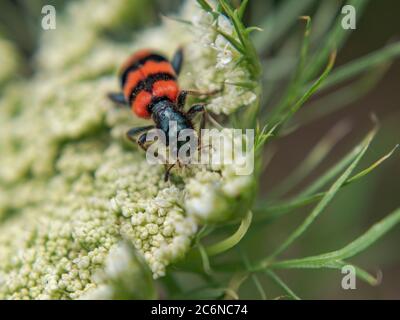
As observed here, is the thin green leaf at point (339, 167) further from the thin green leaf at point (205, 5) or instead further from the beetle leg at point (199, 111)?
the thin green leaf at point (205, 5)

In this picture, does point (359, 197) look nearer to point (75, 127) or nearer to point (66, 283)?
point (75, 127)

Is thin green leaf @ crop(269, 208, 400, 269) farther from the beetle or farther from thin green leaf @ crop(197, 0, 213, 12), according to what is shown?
thin green leaf @ crop(197, 0, 213, 12)

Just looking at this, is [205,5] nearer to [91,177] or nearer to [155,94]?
[155,94]

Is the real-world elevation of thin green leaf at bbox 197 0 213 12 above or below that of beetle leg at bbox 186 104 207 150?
above

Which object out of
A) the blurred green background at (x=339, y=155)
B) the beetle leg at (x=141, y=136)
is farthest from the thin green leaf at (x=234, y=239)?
the blurred green background at (x=339, y=155)

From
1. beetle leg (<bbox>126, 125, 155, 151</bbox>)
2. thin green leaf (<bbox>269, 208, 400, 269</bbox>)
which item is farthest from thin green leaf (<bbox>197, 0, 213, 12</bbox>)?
thin green leaf (<bbox>269, 208, 400, 269</bbox>)
